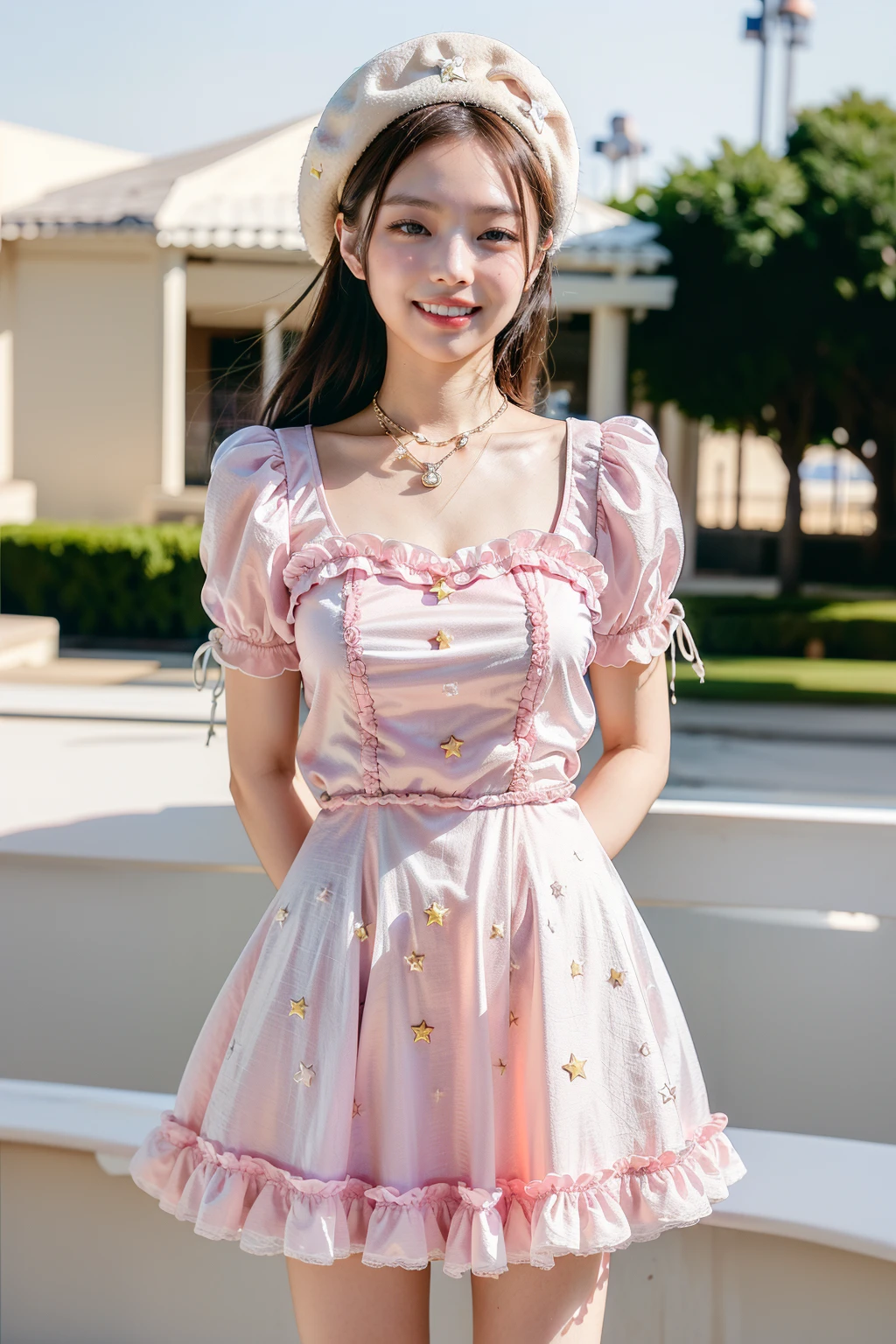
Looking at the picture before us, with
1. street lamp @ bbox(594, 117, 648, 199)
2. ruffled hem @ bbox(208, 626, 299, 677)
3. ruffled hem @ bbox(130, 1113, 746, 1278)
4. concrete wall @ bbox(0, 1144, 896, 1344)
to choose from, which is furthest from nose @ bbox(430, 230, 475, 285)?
street lamp @ bbox(594, 117, 648, 199)

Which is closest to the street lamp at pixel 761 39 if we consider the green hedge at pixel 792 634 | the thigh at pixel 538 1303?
the green hedge at pixel 792 634

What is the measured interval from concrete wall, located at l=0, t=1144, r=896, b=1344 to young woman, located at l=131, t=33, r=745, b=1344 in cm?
64

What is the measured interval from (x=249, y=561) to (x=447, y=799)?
1.12ft

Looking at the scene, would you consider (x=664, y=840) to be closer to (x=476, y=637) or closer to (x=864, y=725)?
(x=476, y=637)

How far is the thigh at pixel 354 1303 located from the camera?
59.2 inches

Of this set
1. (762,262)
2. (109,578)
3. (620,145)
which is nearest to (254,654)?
(109,578)

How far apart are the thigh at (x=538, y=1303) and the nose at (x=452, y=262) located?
1051 millimetres

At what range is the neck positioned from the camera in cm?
169

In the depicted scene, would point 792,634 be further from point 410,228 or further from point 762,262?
point 410,228

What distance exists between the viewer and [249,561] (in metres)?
1.59

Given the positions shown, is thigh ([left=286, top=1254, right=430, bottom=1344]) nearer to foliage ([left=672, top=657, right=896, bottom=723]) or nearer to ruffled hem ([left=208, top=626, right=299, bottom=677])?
ruffled hem ([left=208, top=626, right=299, bottom=677])

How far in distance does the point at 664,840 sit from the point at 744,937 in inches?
18.9

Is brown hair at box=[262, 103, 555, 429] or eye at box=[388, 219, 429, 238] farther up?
eye at box=[388, 219, 429, 238]

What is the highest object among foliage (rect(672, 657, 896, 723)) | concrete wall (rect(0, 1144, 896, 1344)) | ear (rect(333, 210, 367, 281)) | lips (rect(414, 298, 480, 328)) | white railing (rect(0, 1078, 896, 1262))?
ear (rect(333, 210, 367, 281))
